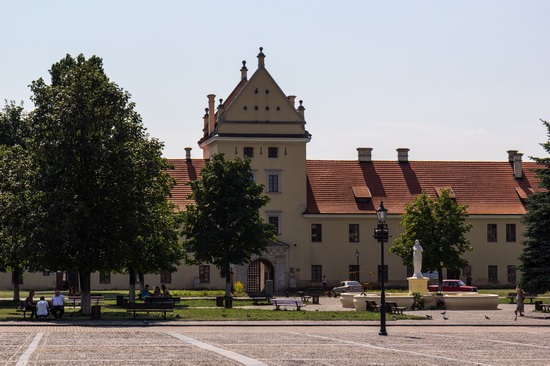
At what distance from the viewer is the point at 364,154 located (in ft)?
285

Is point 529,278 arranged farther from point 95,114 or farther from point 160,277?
point 160,277

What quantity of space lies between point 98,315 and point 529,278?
73.1 feet

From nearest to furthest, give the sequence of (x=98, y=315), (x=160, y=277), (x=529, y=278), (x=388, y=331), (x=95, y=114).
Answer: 1. (x=388, y=331)
2. (x=98, y=315)
3. (x=95, y=114)
4. (x=529, y=278)
5. (x=160, y=277)

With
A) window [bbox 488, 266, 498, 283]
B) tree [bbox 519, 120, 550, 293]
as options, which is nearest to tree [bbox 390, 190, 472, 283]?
window [bbox 488, 266, 498, 283]

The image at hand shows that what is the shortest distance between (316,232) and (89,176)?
132 feet

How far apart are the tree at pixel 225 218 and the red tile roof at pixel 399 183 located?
689 inches

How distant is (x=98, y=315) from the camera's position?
41.0 m

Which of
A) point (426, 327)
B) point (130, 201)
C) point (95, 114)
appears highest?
point (95, 114)

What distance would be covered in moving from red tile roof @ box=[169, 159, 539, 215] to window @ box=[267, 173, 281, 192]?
3.12 metres

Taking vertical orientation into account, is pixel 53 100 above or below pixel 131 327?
above

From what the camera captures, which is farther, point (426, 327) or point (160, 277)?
point (160, 277)

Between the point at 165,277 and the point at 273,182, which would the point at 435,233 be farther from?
the point at 165,277

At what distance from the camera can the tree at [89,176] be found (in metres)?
42.7

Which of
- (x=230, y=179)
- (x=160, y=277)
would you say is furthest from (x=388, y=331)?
(x=160, y=277)
